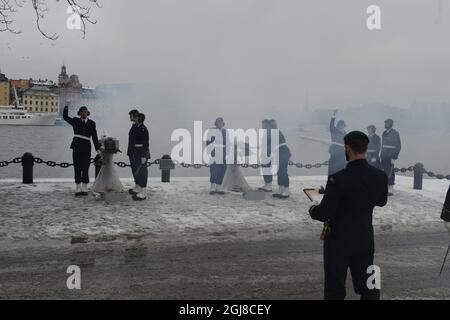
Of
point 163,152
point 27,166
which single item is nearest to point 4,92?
point 163,152

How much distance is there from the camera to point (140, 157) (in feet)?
26.3

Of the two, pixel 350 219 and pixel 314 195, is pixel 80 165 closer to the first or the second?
pixel 314 195

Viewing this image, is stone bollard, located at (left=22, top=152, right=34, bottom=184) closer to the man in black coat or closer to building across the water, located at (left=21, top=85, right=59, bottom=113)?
the man in black coat

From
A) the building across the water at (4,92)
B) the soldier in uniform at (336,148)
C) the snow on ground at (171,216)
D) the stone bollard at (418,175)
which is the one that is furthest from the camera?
the building across the water at (4,92)

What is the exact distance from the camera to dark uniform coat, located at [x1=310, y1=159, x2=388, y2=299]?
2.92 m

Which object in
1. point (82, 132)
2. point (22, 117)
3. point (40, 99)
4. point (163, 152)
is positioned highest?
point (40, 99)

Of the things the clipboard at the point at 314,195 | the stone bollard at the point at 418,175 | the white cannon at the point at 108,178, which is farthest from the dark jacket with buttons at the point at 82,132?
the stone bollard at the point at 418,175

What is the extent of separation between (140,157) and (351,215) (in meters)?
5.59

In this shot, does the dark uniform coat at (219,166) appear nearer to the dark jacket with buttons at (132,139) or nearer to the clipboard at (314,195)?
the dark jacket with buttons at (132,139)

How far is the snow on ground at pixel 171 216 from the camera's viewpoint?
5.96m
